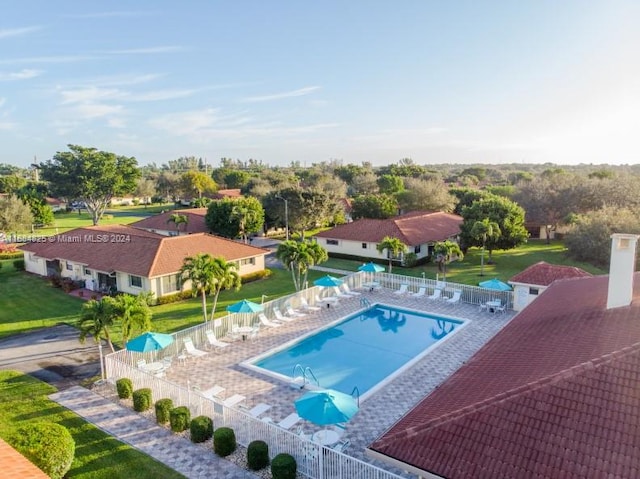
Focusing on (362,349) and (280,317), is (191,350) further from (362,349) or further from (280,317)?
(362,349)

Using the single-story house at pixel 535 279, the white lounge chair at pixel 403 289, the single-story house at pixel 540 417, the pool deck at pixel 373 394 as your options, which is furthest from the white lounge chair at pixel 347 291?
the single-story house at pixel 540 417

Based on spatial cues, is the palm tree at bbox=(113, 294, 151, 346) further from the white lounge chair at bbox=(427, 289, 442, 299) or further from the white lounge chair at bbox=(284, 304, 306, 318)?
the white lounge chair at bbox=(427, 289, 442, 299)

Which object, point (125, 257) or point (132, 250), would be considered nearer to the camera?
point (125, 257)

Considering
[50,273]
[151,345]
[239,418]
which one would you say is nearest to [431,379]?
[239,418]

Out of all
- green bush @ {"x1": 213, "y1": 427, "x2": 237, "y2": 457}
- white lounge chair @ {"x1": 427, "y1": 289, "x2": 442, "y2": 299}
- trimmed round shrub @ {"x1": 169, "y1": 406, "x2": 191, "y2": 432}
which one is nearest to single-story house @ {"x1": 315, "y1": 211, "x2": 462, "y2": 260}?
white lounge chair @ {"x1": 427, "y1": 289, "x2": 442, "y2": 299}

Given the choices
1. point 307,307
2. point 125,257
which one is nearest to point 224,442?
point 307,307
